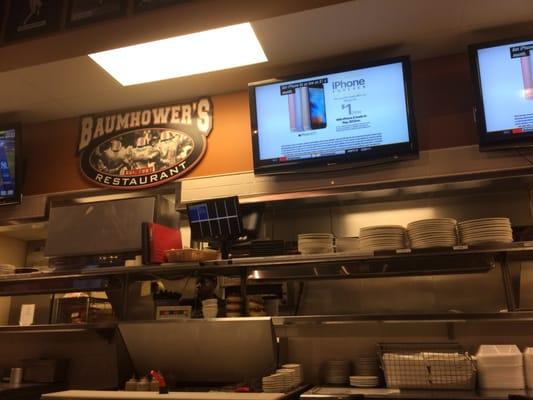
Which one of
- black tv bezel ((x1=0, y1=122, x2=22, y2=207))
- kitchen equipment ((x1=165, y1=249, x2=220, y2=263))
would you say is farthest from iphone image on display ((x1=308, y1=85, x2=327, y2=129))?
black tv bezel ((x1=0, y1=122, x2=22, y2=207))

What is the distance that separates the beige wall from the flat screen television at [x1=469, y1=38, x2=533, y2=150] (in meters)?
4.03

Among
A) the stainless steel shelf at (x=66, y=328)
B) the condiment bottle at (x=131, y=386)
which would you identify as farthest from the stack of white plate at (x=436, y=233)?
the stainless steel shelf at (x=66, y=328)

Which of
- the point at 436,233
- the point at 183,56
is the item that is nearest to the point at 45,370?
the point at 183,56

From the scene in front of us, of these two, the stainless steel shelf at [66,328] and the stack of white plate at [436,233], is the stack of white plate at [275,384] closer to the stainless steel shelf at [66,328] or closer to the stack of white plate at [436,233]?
the stack of white plate at [436,233]

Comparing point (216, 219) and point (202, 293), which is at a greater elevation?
point (216, 219)

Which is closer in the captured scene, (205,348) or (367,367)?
(367,367)

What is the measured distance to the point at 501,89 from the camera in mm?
3064

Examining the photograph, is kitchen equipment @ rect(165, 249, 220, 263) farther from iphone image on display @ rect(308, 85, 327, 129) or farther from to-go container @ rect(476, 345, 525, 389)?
to-go container @ rect(476, 345, 525, 389)

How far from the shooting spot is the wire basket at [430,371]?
2.51 meters

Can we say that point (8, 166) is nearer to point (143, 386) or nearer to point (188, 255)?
point (188, 255)

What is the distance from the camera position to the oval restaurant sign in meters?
3.84

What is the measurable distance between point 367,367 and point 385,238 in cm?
76

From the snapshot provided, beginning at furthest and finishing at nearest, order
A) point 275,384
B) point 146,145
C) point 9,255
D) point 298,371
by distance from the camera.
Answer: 1. point 9,255
2. point 146,145
3. point 298,371
4. point 275,384

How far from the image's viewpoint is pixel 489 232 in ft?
8.85
